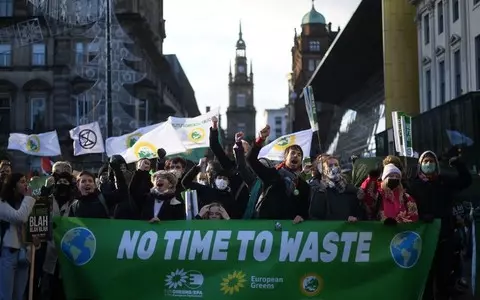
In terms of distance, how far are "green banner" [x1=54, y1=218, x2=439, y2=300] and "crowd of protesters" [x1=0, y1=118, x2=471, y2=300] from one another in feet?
0.60

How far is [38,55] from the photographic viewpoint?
51.2 meters

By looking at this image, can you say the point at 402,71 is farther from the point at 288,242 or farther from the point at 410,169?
the point at 288,242

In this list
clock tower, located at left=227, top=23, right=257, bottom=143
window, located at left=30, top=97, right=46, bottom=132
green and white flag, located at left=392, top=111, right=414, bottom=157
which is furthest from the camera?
clock tower, located at left=227, top=23, right=257, bottom=143

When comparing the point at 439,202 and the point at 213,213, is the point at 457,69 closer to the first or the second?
the point at 439,202

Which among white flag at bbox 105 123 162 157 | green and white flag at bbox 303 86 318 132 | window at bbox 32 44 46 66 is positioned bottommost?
Result: white flag at bbox 105 123 162 157

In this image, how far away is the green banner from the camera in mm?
7438

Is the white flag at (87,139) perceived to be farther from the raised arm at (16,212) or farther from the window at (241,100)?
the window at (241,100)

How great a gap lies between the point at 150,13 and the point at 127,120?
19342 mm

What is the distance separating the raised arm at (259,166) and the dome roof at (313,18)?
111 meters

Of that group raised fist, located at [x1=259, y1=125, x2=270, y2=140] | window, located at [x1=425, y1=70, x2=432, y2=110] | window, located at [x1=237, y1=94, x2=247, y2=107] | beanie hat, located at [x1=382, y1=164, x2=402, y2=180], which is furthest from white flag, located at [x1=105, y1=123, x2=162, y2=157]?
window, located at [x1=237, y1=94, x2=247, y2=107]

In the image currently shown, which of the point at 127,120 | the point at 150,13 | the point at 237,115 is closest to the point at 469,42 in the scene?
the point at 127,120

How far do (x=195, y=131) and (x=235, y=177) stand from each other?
706 centimetres

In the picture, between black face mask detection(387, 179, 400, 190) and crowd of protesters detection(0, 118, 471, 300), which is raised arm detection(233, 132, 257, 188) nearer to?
crowd of protesters detection(0, 118, 471, 300)

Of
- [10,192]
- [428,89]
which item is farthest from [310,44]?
[10,192]
